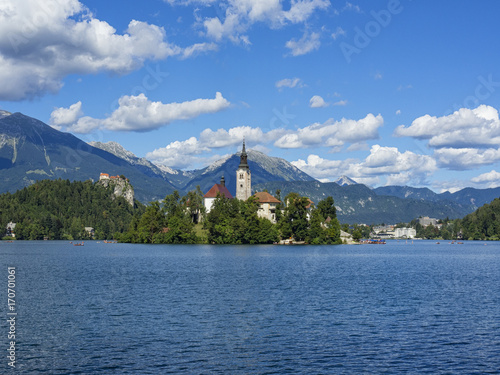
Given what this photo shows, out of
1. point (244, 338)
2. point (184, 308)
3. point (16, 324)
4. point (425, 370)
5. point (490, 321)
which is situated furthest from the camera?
point (184, 308)

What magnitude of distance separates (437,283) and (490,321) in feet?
104

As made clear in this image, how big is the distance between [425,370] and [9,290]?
5196cm

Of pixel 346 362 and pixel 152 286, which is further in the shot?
pixel 152 286

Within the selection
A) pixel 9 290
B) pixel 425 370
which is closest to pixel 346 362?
pixel 425 370

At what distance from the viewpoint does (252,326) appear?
43.8 metres

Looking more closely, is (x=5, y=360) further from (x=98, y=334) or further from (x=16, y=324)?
(x=16, y=324)

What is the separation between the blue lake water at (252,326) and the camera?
3256cm

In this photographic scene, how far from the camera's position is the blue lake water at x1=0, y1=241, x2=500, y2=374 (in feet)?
107

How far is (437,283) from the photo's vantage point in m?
77.1

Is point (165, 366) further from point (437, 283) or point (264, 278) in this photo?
point (437, 283)

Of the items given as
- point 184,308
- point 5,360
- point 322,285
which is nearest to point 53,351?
point 5,360

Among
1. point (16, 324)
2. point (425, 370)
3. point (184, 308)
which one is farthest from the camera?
point (184, 308)

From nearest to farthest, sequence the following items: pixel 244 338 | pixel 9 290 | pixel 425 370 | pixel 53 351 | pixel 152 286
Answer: pixel 425 370
pixel 53 351
pixel 244 338
pixel 9 290
pixel 152 286

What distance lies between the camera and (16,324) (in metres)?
43.3
